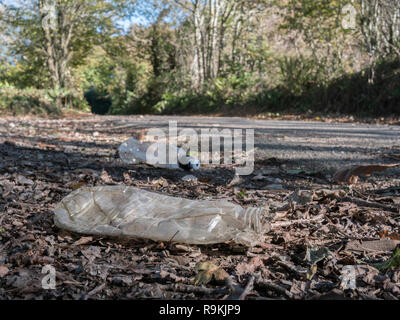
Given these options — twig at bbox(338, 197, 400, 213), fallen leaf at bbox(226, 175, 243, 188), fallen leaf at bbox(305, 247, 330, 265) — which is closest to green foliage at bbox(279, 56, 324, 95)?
fallen leaf at bbox(226, 175, 243, 188)

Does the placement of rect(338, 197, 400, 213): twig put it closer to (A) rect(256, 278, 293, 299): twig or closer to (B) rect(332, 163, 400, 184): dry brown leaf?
(B) rect(332, 163, 400, 184): dry brown leaf

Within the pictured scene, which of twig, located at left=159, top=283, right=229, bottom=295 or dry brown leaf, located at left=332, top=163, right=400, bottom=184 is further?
dry brown leaf, located at left=332, top=163, right=400, bottom=184

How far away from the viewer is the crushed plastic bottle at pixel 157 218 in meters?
1.54

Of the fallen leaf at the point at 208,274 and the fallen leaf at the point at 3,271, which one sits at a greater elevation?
the fallen leaf at the point at 3,271

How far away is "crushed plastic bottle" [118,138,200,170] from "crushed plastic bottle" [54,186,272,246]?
4.43 feet

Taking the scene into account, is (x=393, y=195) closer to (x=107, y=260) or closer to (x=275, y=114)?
(x=107, y=260)

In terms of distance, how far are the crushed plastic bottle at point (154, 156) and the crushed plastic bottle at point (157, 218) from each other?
4.43 feet

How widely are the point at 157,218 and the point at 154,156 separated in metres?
1.86

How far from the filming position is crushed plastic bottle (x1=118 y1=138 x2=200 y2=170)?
329 centimetres

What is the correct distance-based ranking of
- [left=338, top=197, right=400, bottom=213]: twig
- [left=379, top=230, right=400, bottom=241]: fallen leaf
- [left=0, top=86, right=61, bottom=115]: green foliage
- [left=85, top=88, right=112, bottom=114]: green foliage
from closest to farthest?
[left=379, top=230, right=400, bottom=241]: fallen leaf → [left=338, top=197, right=400, bottom=213]: twig → [left=0, top=86, right=61, bottom=115]: green foliage → [left=85, top=88, right=112, bottom=114]: green foliage

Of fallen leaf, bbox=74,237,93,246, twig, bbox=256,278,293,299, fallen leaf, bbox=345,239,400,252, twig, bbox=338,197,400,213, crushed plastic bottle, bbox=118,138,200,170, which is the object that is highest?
crushed plastic bottle, bbox=118,138,200,170

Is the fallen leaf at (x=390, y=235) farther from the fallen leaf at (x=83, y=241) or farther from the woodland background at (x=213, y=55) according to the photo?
the woodland background at (x=213, y=55)

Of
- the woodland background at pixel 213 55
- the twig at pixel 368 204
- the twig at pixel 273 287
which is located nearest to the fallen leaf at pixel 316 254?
the twig at pixel 273 287

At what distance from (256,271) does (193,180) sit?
147 centimetres
